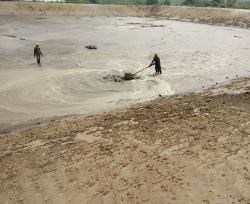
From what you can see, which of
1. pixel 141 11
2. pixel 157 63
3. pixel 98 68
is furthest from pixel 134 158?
pixel 141 11

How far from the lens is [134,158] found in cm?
634

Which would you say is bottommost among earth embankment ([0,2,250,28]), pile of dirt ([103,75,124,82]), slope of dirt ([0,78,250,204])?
slope of dirt ([0,78,250,204])

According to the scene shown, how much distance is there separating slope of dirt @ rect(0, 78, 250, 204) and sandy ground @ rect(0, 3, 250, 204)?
2 cm

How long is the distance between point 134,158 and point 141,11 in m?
49.4

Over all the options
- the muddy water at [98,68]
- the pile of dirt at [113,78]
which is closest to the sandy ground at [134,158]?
the muddy water at [98,68]

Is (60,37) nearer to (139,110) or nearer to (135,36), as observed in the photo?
(135,36)

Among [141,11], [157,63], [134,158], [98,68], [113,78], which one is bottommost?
[134,158]

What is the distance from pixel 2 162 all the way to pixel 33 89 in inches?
219

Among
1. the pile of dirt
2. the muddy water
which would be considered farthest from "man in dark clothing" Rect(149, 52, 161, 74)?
the pile of dirt

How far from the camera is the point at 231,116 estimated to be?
27.6 ft

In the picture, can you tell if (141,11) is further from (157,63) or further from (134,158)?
(134,158)

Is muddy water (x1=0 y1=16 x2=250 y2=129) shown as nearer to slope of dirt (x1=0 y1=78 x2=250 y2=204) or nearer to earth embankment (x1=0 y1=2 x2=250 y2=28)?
slope of dirt (x1=0 y1=78 x2=250 y2=204)

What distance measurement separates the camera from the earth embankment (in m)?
37.3

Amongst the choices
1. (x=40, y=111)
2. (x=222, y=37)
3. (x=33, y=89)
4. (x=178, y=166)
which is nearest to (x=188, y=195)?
(x=178, y=166)
